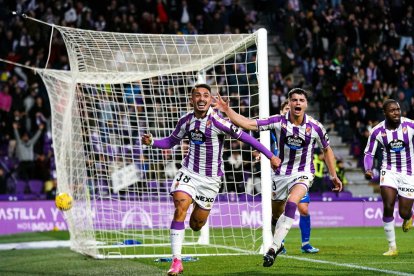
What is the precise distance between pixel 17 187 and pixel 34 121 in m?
2.01

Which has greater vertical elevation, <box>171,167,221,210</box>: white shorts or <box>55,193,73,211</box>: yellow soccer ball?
<box>171,167,221,210</box>: white shorts

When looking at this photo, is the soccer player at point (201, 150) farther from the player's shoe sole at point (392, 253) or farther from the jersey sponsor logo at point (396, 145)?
the player's shoe sole at point (392, 253)

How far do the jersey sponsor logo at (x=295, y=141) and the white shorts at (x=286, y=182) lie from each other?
1.17 ft

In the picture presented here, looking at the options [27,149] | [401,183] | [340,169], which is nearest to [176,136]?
[401,183]

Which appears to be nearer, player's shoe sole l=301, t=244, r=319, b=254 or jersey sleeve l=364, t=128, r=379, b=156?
jersey sleeve l=364, t=128, r=379, b=156

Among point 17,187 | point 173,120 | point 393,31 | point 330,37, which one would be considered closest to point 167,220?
point 173,120

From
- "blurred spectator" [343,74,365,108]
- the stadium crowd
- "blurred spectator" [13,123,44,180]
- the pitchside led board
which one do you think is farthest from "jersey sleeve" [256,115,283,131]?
"blurred spectator" [343,74,365,108]

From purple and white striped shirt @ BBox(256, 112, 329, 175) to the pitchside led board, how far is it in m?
7.70

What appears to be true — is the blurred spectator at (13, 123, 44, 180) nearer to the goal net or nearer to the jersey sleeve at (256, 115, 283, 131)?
the goal net

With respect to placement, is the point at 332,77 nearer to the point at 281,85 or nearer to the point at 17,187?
the point at 281,85

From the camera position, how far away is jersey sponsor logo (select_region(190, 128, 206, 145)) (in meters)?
10.8

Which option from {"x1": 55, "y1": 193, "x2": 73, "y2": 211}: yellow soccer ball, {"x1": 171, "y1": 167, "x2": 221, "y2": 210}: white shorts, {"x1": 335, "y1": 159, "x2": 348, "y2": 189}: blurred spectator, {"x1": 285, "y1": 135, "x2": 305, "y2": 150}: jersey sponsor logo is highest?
{"x1": 285, "y1": 135, "x2": 305, "y2": 150}: jersey sponsor logo

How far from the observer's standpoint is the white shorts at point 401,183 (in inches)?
512

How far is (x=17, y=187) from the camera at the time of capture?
70.9 ft
